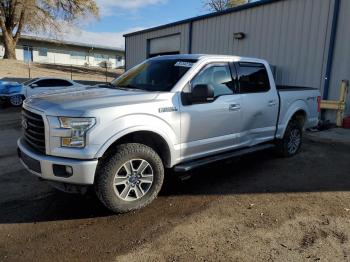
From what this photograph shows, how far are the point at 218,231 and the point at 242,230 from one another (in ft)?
0.90

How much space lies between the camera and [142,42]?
20719 millimetres

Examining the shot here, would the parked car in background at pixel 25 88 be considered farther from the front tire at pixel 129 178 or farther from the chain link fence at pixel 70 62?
the chain link fence at pixel 70 62

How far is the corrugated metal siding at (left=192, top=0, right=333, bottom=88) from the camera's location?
11148mm

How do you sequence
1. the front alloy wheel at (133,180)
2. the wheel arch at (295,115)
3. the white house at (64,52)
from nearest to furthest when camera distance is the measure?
1. the front alloy wheel at (133,180)
2. the wheel arch at (295,115)
3. the white house at (64,52)

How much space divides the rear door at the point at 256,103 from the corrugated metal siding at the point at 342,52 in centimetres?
554

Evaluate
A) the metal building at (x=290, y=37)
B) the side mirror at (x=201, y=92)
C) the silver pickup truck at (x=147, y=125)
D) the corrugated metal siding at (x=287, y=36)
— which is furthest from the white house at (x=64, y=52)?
the side mirror at (x=201, y=92)

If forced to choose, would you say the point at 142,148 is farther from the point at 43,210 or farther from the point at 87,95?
the point at 43,210

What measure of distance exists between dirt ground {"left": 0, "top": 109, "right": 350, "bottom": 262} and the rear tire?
904 mm

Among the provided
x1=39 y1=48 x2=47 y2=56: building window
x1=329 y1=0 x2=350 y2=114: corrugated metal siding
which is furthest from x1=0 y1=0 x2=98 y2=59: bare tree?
x1=329 y1=0 x2=350 y2=114: corrugated metal siding

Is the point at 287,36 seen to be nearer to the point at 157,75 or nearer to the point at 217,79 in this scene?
the point at 217,79

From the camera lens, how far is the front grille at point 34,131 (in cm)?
398

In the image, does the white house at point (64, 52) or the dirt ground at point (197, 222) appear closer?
the dirt ground at point (197, 222)

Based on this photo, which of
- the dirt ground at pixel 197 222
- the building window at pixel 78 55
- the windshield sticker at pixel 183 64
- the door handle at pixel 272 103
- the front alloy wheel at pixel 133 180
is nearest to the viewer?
the dirt ground at pixel 197 222

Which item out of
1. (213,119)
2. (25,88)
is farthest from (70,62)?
(213,119)
